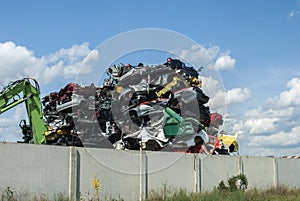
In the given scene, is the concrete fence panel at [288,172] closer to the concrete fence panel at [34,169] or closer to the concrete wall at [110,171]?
the concrete wall at [110,171]

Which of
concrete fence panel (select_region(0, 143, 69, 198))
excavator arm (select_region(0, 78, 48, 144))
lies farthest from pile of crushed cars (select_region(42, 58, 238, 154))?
concrete fence panel (select_region(0, 143, 69, 198))

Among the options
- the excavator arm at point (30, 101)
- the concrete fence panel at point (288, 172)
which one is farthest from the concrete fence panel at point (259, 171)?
the excavator arm at point (30, 101)

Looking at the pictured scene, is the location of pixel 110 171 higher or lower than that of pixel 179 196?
higher

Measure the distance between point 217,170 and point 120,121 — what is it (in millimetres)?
4416

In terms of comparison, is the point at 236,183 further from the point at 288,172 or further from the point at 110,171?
the point at 110,171

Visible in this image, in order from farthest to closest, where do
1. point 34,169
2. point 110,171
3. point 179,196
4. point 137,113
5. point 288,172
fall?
1. point 288,172
2. point 137,113
3. point 179,196
4. point 110,171
5. point 34,169

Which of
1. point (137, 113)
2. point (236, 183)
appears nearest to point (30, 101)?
point (137, 113)

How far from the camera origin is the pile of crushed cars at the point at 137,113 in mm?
19344

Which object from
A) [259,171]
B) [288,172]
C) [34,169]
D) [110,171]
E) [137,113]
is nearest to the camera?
[34,169]

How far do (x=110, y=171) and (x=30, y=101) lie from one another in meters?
5.67

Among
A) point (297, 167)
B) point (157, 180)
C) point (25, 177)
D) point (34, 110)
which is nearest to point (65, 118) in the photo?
point (34, 110)

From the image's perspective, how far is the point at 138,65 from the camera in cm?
2159

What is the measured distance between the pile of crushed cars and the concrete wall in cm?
149

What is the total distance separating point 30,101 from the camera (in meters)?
18.8
